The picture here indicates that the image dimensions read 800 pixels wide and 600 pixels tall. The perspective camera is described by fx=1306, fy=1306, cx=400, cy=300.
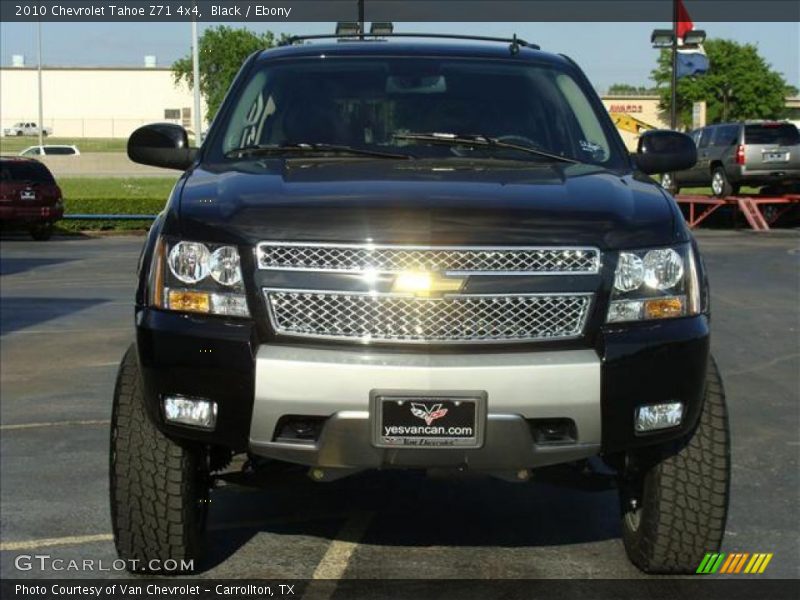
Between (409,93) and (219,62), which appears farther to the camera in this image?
(219,62)

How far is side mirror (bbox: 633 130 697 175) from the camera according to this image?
5.69 m

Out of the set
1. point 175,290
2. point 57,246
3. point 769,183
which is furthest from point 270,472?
point 769,183

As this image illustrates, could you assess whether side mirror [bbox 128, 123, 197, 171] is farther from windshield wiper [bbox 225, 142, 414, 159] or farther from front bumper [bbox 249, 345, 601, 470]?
front bumper [bbox 249, 345, 601, 470]

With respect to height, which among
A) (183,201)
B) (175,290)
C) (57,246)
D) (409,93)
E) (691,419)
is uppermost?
(409,93)

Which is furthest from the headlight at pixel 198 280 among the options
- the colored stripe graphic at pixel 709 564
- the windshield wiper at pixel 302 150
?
the colored stripe graphic at pixel 709 564

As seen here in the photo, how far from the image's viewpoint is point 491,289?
404 cm

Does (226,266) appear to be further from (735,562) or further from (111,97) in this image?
(111,97)

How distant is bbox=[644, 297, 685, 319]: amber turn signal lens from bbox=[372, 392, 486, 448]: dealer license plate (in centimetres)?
64

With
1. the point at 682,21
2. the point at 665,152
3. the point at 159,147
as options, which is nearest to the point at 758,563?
the point at 665,152

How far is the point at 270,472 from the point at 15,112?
100587 millimetres

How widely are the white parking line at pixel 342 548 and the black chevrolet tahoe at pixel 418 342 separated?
59 cm

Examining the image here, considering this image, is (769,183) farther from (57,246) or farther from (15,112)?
(15,112)

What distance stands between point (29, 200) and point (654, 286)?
25188 mm

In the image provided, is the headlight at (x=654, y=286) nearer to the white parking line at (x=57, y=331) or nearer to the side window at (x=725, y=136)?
the white parking line at (x=57, y=331)
